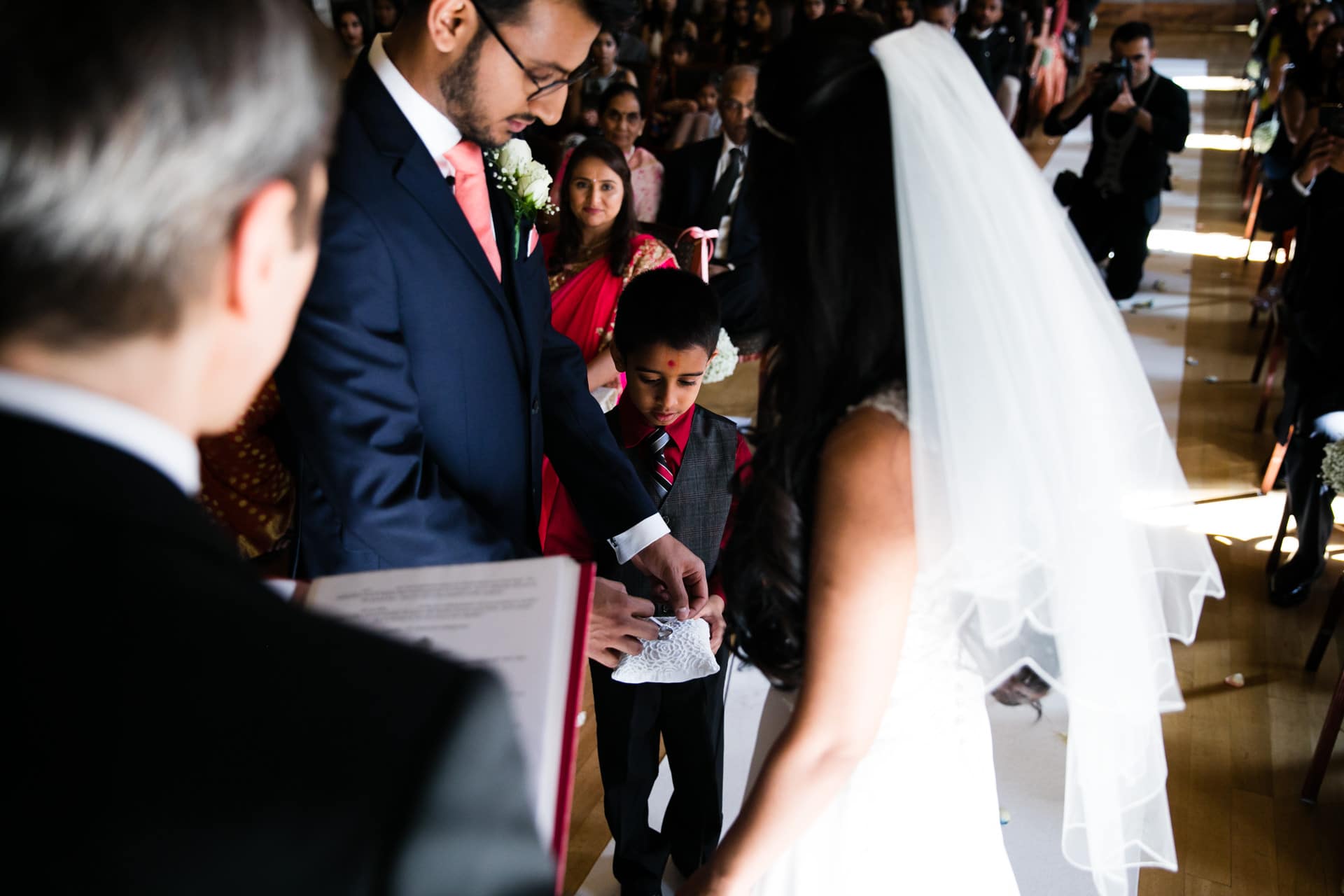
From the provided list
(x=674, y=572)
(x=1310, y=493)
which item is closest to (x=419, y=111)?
(x=674, y=572)

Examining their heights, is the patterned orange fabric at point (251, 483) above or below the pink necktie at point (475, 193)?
below

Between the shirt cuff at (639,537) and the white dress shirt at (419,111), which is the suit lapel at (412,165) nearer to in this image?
the white dress shirt at (419,111)

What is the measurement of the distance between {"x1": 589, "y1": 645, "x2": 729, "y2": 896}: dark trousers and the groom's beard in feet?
3.48

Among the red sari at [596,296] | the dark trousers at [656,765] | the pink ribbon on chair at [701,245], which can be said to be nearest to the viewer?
the dark trousers at [656,765]

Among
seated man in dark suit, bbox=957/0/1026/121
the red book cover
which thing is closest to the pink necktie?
the red book cover

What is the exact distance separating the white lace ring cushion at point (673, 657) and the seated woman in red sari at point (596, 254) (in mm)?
1669

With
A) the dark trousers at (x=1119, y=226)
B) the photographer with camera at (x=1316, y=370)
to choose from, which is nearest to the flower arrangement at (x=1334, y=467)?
the photographer with camera at (x=1316, y=370)

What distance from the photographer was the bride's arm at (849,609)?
106 centimetres

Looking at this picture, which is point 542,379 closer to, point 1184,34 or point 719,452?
point 719,452

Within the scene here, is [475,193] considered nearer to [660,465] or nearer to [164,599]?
[660,465]

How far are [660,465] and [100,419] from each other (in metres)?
1.57

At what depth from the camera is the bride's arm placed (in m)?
1.06

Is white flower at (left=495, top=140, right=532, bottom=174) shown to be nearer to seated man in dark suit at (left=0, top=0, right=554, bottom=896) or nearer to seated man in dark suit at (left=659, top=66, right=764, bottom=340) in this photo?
seated man in dark suit at (left=0, top=0, right=554, bottom=896)

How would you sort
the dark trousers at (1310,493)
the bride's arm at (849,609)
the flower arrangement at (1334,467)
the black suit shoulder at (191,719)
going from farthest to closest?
the dark trousers at (1310,493) → the flower arrangement at (1334,467) → the bride's arm at (849,609) → the black suit shoulder at (191,719)
